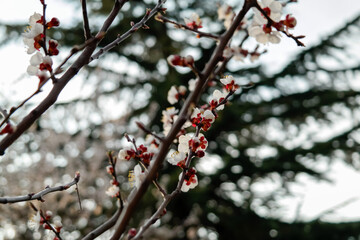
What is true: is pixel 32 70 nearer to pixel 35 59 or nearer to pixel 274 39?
pixel 35 59

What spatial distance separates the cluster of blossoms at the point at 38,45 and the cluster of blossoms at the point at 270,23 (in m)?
0.54

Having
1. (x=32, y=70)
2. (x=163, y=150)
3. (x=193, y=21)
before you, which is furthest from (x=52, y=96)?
(x=193, y=21)

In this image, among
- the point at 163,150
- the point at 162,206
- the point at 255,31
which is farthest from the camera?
the point at 255,31

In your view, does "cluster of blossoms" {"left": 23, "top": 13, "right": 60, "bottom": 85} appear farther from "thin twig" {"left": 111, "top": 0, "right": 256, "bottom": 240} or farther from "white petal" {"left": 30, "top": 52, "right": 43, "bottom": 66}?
"thin twig" {"left": 111, "top": 0, "right": 256, "bottom": 240}

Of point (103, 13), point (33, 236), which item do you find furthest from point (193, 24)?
point (33, 236)

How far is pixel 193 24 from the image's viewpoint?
1071mm

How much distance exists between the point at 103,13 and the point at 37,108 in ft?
14.0

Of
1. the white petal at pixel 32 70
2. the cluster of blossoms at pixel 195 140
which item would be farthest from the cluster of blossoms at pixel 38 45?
the cluster of blossoms at pixel 195 140

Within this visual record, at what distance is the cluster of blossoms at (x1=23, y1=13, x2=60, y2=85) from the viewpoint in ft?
2.78

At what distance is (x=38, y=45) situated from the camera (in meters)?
0.87

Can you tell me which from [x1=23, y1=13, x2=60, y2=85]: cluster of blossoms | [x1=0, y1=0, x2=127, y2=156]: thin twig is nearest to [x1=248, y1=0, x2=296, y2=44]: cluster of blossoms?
[x1=0, y1=0, x2=127, y2=156]: thin twig

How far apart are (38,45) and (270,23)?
0.61m

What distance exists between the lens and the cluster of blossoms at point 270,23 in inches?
31.9

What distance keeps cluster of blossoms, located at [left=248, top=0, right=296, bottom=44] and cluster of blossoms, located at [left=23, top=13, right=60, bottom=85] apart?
537mm
